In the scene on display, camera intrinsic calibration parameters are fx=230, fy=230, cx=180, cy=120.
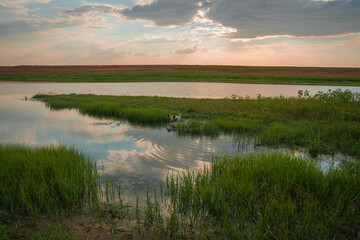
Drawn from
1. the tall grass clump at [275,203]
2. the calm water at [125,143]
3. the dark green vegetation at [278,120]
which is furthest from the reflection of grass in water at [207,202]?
the dark green vegetation at [278,120]

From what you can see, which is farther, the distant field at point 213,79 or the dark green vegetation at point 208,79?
the dark green vegetation at point 208,79

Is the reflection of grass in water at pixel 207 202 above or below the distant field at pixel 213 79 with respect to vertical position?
below

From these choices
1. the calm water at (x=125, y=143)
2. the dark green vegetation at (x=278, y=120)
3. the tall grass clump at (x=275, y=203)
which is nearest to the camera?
the tall grass clump at (x=275, y=203)

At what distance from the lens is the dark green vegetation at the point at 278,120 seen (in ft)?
26.7

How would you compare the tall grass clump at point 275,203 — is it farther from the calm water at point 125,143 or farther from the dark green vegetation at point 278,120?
the dark green vegetation at point 278,120

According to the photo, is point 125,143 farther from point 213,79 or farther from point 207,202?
point 213,79

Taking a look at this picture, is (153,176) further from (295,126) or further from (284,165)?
(295,126)

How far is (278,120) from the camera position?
36.8 ft

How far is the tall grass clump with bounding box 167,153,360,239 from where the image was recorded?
341cm

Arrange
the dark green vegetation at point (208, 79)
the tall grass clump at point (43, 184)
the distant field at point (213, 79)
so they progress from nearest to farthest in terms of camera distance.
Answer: the tall grass clump at point (43, 184)
the distant field at point (213, 79)
the dark green vegetation at point (208, 79)

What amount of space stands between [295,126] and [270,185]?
233 inches

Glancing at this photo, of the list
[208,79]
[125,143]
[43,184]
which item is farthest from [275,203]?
[208,79]

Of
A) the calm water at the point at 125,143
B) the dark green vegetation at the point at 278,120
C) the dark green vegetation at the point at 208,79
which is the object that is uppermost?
the dark green vegetation at the point at 208,79

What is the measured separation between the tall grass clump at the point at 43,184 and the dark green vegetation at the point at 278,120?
221 inches
